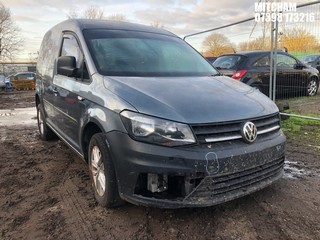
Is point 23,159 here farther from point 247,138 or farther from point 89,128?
point 247,138

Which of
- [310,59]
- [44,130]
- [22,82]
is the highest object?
[310,59]

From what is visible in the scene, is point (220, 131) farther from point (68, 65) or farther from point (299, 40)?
point (299, 40)

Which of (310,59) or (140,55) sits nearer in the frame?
(140,55)

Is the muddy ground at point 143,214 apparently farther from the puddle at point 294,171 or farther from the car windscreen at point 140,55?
the car windscreen at point 140,55

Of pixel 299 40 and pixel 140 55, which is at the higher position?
pixel 299 40

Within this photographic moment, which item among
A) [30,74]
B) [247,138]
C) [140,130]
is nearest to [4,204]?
[140,130]

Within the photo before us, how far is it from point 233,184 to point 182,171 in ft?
1.76

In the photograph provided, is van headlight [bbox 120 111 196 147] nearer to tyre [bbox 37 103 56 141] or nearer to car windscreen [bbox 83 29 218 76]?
car windscreen [bbox 83 29 218 76]

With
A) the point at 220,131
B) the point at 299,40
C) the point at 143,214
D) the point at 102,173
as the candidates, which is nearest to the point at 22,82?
the point at 299,40

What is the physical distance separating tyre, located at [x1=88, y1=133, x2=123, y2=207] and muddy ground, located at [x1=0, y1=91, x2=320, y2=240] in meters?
0.14

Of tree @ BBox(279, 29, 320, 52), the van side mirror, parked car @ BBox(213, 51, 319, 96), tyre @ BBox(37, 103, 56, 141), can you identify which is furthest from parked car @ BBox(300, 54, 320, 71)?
the van side mirror

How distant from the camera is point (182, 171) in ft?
8.84

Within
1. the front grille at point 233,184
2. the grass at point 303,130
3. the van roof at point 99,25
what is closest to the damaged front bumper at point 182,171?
the front grille at point 233,184

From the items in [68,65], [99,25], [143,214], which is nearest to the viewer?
[143,214]
